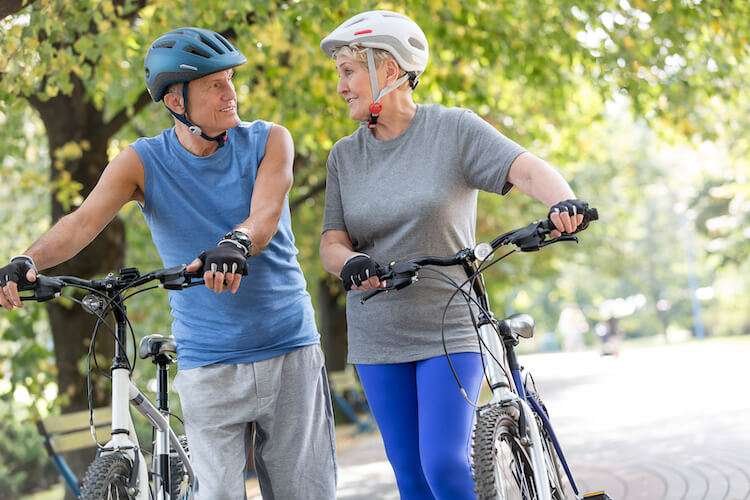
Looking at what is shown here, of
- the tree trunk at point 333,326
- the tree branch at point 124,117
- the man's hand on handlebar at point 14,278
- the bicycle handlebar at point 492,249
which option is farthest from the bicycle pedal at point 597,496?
the tree trunk at point 333,326

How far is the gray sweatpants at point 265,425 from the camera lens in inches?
164

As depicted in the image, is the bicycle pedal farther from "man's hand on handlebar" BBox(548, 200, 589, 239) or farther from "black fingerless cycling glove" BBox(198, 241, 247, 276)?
"black fingerless cycling glove" BBox(198, 241, 247, 276)

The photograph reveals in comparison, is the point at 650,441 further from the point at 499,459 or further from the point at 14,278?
the point at 14,278

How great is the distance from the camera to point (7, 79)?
308 inches

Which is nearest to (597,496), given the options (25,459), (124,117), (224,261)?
(224,261)

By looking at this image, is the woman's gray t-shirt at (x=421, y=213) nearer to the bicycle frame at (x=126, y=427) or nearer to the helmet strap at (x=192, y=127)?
the helmet strap at (x=192, y=127)

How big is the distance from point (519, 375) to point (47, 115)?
7.09 m

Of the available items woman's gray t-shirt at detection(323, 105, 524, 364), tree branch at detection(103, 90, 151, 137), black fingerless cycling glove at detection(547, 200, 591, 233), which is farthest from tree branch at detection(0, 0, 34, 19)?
tree branch at detection(103, 90, 151, 137)

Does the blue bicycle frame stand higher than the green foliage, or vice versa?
the green foliage

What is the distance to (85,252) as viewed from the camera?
34.3ft

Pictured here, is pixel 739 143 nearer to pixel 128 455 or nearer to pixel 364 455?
pixel 364 455

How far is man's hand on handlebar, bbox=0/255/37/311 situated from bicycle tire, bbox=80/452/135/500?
514 millimetres

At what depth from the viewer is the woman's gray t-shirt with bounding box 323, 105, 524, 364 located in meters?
4.42

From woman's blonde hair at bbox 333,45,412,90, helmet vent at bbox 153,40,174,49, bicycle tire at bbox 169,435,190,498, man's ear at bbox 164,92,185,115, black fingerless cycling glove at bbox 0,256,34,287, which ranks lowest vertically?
bicycle tire at bbox 169,435,190,498
